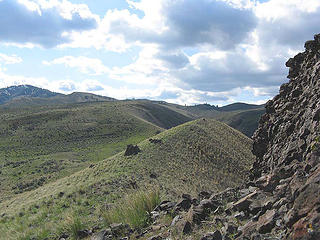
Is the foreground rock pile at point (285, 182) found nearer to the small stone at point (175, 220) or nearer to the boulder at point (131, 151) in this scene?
the small stone at point (175, 220)

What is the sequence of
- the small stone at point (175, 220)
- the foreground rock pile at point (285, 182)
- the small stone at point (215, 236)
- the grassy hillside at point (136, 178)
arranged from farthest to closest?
the grassy hillside at point (136, 178) < the small stone at point (175, 220) < the small stone at point (215, 236) < the foreground rock pile at point (285, 182)

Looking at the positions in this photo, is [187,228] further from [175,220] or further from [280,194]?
[280,194]

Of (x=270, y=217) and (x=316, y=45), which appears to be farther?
(x=316, y=45)

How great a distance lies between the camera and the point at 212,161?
40844mm

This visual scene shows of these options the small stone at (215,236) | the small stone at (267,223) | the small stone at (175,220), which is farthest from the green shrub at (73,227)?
the small stone at (267,223)

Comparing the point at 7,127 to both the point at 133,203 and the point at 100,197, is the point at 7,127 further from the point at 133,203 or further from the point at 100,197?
the point at 133,203

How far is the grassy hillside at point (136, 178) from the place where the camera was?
58.4 feet

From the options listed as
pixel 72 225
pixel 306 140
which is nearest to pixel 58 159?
pixel 72 225

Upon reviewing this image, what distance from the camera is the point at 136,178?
27719 mm

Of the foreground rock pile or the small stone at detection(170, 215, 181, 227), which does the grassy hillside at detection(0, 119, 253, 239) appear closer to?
the small stone at detection(170, 215, 181, 227)

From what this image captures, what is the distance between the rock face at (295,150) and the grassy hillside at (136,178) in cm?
455

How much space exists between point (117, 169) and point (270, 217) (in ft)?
89.2

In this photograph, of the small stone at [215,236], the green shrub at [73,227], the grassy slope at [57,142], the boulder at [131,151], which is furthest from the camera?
the grassy slope at [57,142]

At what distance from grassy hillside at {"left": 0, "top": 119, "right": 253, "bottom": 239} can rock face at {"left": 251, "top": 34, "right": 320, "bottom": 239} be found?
179 inches
